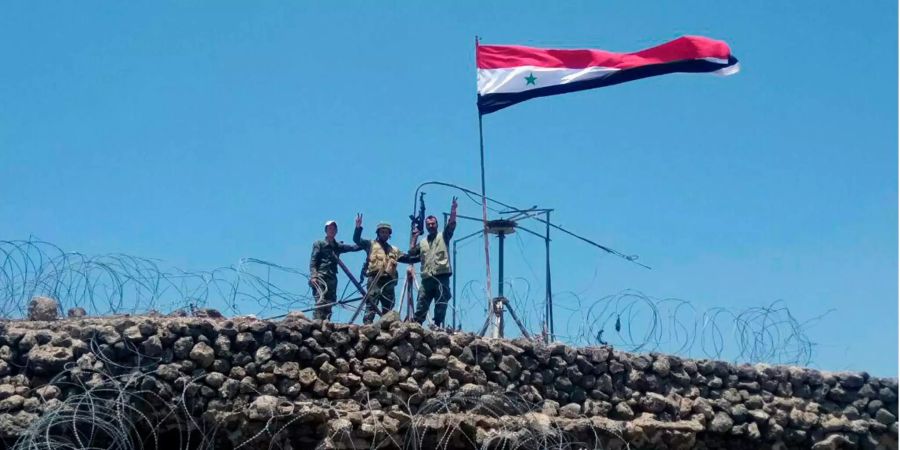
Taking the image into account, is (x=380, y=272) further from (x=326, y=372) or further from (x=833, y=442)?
(x=833, y=442)

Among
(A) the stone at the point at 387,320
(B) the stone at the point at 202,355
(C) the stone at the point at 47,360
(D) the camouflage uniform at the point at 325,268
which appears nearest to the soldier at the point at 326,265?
(D) the camouflage uniform at the point at 325,268

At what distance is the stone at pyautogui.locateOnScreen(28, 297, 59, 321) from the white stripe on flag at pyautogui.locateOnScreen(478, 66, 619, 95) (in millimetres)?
6258

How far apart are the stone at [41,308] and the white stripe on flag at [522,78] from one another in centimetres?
626

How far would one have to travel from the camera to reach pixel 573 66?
52.8 feet

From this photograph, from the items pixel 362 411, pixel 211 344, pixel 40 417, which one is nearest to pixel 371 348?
pixel 362 411

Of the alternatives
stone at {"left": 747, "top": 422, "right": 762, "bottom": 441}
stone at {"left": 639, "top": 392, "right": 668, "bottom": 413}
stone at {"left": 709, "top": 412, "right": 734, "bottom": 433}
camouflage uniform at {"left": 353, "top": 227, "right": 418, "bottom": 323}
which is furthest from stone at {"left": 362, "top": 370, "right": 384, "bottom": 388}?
stone at {"left": 747, "top": 422, "right": 762, "bottom": 441}

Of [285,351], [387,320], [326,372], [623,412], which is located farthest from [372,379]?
[623,412]

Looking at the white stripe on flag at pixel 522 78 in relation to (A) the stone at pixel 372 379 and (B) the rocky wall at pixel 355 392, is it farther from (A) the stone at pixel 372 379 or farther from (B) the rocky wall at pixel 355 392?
(A) the stone at pixel 372 379

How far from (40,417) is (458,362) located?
4083 mm

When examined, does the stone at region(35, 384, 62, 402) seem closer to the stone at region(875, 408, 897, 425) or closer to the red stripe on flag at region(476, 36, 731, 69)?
the red stripe on flag at region(476, 36, 731, 69)

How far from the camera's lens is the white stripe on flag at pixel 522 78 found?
51.8 ft

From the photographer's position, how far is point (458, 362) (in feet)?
40.1

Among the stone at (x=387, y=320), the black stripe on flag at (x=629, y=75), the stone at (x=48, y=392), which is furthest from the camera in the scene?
the black stripe on flag at (x=629, y=75)

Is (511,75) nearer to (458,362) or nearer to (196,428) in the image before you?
(458,362)
